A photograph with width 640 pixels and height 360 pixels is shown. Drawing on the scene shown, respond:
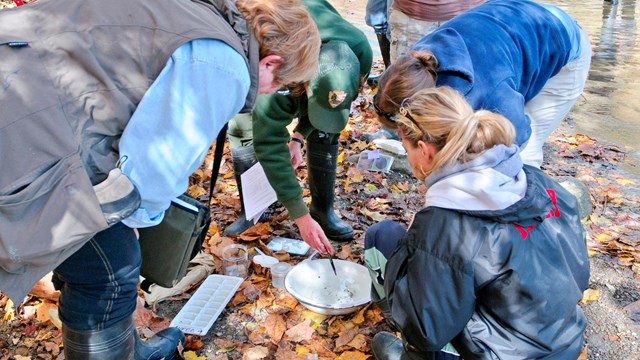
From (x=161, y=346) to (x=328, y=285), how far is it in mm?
883

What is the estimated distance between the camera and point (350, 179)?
13.3 ft

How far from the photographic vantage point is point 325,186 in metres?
3.26

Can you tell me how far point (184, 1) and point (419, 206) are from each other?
2.51 meters

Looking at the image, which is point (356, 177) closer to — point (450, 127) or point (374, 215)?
point (374, 215)

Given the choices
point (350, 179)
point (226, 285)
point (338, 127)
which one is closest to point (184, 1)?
point (338, 127)

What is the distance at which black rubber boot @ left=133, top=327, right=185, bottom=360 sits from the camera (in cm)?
213

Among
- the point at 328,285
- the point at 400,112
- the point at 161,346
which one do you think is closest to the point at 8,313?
the point at 161,346

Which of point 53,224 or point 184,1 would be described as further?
point 184,1

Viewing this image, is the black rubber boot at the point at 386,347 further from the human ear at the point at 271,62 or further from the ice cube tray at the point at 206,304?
the human ear at the point at 271,62

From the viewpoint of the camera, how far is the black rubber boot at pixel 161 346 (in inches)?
84.0

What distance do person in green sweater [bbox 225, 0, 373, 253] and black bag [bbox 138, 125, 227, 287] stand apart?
623 millimetres

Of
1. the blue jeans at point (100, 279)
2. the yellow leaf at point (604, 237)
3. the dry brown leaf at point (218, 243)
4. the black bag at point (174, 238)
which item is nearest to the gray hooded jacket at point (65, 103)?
the blue jeans at point (100, 279)

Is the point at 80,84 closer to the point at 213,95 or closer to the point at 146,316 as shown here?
the point at 213,95

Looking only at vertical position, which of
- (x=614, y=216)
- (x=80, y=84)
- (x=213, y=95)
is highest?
(x=80, y=84)
